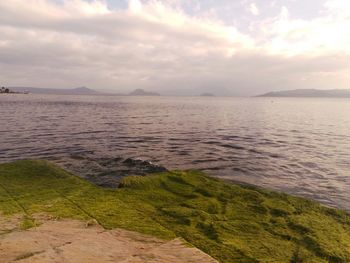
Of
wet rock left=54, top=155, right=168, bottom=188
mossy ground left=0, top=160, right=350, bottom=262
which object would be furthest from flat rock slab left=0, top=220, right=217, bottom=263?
wet rock left=54, top=155, right=168, bottom=188

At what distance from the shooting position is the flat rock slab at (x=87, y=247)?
6.50 m

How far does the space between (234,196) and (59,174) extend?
8.81 meters

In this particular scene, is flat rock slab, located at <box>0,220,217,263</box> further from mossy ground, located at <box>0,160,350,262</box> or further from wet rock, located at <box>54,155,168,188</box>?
wet rock, located at <box>54,155,168,188</box>

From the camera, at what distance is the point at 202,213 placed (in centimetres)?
992

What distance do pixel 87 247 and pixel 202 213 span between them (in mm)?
4321

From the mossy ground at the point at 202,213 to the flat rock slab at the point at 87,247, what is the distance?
21.4 inches

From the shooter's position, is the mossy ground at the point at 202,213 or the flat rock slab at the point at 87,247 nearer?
the flat rock slab at the point at 87,247

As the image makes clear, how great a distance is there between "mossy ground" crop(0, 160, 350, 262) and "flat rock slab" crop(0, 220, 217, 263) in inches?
21.4

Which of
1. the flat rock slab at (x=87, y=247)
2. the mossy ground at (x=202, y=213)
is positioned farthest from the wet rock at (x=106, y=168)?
the flat rock slab at (x=87, y=247)

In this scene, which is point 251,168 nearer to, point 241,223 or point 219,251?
point 241,223

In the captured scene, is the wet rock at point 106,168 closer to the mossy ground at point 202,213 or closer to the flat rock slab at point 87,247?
the mossy ground at point 202,213

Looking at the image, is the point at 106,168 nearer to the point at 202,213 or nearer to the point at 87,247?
the point at 202,213

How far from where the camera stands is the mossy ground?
314 inches

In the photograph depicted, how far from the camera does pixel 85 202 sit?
10.5m
